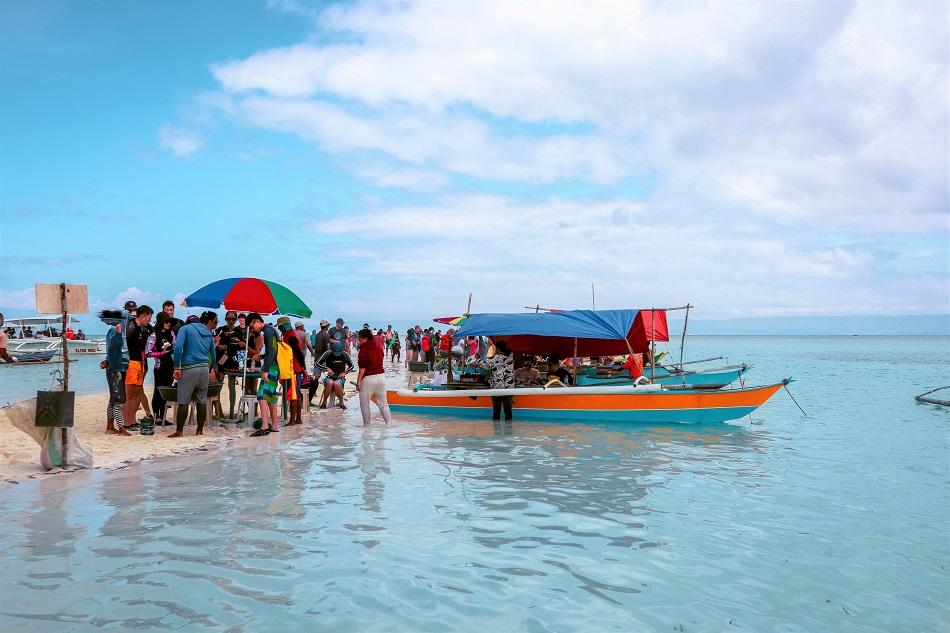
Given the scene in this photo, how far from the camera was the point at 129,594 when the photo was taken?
16.5 feet

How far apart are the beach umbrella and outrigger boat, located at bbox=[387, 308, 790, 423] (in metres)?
4.43

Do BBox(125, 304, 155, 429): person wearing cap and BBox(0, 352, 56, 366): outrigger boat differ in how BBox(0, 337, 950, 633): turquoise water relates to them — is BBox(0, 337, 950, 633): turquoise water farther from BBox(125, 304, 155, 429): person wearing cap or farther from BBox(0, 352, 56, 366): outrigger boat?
BBox(0, 352, 56, 366): outrigger boat

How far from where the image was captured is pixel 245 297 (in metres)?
12.1

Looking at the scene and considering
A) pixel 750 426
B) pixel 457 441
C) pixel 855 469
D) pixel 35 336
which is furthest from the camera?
pixel 35 336

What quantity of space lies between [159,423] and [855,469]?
1290 centimetres

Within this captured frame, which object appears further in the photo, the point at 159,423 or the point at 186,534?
the point at 159,423

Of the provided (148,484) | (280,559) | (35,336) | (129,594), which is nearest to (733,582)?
(280,559)

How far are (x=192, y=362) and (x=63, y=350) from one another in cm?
222

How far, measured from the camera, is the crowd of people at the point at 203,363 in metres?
11.1

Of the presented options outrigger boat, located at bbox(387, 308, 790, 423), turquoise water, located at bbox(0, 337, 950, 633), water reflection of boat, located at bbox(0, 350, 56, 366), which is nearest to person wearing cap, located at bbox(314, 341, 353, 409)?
outrigger boat, located at bbox(387, 308, 790, 423)

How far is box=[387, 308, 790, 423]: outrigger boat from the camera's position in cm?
1464

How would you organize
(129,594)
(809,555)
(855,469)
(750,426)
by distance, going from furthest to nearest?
(750,426) < (855,469) < (809,555) < (129,594)

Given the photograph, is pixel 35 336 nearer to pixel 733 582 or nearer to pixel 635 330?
pixel 635 330

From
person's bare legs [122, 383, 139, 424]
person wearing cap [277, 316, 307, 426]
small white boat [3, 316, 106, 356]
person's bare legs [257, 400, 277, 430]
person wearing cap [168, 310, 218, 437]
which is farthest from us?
small white boat [3, 316, 106, 356]
